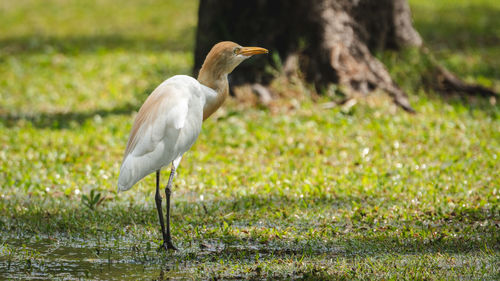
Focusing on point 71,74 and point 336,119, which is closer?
point 336,119

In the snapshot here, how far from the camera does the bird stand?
17.1 feet

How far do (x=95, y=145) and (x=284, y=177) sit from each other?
2666mm

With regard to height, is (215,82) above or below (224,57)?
below

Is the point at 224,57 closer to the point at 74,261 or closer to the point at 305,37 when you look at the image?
the point at 74,261

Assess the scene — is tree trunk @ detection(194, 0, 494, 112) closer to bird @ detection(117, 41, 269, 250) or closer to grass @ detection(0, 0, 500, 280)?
grass @ detection(0, 0, 500, 280)

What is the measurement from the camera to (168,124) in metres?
5.29

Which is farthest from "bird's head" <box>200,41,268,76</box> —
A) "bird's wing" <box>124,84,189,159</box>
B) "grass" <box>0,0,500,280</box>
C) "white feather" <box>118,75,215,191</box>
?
"grass" <box>0,0,500,280</box>

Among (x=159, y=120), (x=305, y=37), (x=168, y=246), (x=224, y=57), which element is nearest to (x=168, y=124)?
(x=159, y=120)

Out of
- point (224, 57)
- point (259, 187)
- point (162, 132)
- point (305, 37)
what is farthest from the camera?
point (305, 37)

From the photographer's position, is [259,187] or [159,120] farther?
[259,187]

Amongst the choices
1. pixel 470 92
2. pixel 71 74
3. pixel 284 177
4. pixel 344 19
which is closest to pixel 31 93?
pixel 71 74

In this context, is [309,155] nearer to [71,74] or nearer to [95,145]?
[95,145]

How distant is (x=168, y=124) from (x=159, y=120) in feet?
0.24

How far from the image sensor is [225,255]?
518 cm
